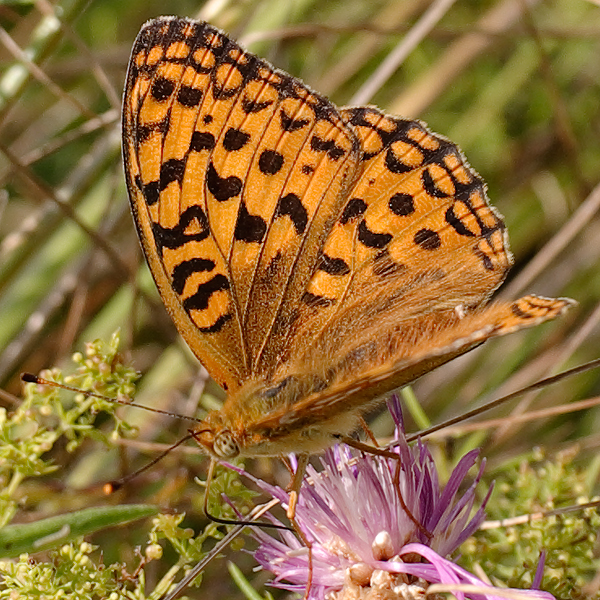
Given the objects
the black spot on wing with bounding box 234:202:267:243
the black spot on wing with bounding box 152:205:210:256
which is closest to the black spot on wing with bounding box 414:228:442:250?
the black spot on wing with bounding box 234:202:267:243

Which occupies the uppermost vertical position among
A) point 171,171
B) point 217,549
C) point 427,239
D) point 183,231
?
point 171,171

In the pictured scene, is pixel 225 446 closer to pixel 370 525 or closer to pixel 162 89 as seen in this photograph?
pixel 370 525

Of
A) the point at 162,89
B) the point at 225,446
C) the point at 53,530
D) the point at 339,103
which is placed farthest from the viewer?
the point at 339,103

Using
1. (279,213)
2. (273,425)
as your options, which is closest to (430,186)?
(279,213)

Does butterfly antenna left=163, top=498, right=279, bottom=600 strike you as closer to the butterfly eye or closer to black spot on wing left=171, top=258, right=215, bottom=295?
the butterfly eye

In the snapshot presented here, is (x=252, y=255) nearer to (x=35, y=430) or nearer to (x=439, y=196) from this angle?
(x=439, y=196)

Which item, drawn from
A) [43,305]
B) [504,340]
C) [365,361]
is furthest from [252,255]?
[504,340]
